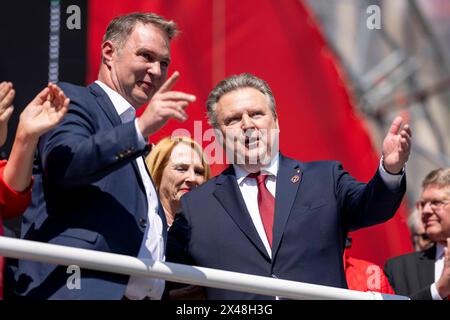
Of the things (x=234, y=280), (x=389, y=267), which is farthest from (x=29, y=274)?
(x=389, y=267)

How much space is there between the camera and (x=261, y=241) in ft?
12.1

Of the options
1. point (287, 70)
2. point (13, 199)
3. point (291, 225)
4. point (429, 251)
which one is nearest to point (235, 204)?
point (291, 225)

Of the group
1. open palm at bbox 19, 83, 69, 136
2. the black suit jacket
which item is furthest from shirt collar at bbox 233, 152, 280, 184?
the black suit jacket

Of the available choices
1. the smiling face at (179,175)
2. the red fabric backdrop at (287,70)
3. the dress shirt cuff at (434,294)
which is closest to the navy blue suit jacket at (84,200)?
the smiling face at (179,175)

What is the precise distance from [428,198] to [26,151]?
2.21 m

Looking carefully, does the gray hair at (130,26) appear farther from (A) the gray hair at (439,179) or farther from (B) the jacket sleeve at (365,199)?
(A) the gray hair at (439,179)

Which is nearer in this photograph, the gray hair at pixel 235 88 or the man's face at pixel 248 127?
the man's face at pixel 248 127

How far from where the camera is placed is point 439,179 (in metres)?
4.94

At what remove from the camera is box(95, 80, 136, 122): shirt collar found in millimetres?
3598

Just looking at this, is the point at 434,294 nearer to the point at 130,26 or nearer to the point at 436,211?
the point at 436,211

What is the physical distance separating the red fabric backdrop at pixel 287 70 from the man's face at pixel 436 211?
3.00ft

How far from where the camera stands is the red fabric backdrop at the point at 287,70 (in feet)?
18.8

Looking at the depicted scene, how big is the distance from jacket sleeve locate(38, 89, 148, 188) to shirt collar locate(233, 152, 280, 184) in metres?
0.69

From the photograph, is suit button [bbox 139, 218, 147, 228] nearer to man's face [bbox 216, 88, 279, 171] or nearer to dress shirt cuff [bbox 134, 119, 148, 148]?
dress shirt cuff [bbox 134, 119, 148, 148]
